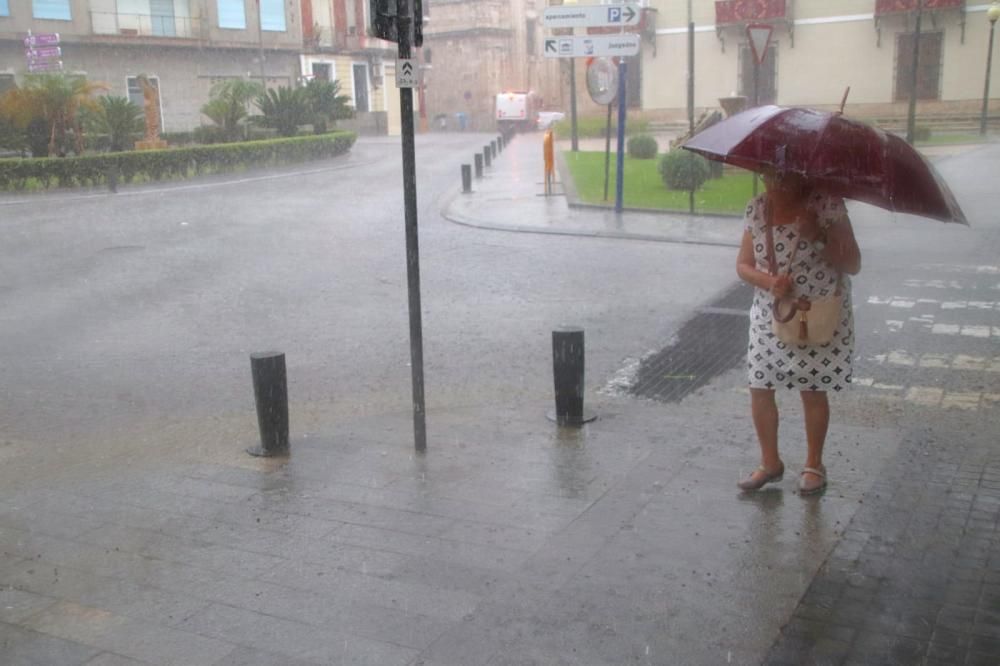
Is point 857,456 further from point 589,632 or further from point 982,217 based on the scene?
point 982,217

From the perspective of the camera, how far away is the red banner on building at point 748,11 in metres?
38.1

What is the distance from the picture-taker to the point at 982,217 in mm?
13906

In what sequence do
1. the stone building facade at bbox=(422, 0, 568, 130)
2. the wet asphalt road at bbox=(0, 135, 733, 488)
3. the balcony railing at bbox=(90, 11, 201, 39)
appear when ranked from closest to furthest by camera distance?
the wet asphalt road at bbox=(0, 135, 733, 488)
the balcony railing at bbox=(90, 11, 201, 39)
the stone building facade at bbox=(422, 0, 568, 130)

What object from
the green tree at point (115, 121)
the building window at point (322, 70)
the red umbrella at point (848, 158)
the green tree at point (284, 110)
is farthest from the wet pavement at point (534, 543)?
the building window at point (322, 70)

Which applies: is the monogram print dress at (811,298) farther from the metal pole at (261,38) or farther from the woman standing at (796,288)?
the metal pole at (261,38)

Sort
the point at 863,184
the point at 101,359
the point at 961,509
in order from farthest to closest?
the point at 101,359 < the point at 961,509 < the point at 863,184

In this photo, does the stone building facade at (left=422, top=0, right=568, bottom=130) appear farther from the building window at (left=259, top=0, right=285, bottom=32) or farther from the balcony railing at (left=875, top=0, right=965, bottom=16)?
the balcony railing at (left=875, top=0, right=965, bottom=16)

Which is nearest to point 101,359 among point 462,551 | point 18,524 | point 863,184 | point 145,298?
point 145,298

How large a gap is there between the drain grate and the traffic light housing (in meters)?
2.75

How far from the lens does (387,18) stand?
5.00 m

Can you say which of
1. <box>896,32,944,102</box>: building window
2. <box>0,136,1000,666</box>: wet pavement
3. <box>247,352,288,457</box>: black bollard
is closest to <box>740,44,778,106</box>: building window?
<box>896,32,944,102</box>: building window

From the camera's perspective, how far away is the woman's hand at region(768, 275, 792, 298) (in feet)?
14.2

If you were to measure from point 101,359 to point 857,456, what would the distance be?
222 inches

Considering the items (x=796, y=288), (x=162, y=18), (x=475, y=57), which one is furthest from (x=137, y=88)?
(x=796, y=288)
